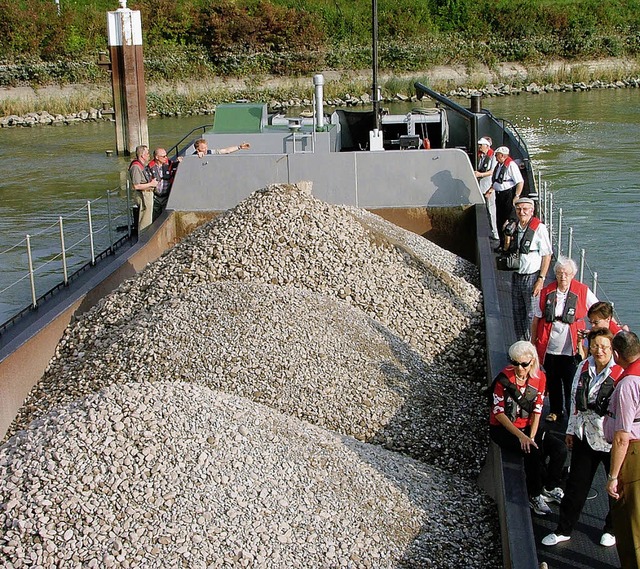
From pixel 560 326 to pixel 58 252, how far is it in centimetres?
1045

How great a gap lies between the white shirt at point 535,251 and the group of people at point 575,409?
0.76m

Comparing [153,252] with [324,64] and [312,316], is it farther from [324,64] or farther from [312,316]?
[324,64]

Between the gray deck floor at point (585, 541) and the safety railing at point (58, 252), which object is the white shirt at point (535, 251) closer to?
the gray deck floor at point (585, 541)

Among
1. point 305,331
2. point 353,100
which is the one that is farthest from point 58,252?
point 353,100

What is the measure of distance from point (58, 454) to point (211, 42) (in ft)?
126

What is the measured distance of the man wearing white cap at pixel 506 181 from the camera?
1068 cm

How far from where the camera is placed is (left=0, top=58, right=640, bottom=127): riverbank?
3516cm

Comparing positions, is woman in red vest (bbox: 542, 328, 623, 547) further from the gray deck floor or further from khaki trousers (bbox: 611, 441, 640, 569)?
khaki trousers (bbox: 611, 441, 640, 569)

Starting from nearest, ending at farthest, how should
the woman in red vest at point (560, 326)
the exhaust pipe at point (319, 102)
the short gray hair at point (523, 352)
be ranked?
the short gray hair at point (523, 352), the woman in red vest at point (560, 326), the exhaust pipe at point (319, 102)

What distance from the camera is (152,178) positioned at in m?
11.6

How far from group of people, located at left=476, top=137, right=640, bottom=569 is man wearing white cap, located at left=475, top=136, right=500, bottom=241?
4239 millimetres

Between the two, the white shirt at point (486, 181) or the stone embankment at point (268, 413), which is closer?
the stone embankment at point (268, 413)

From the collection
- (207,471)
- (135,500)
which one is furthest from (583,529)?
(135,500)

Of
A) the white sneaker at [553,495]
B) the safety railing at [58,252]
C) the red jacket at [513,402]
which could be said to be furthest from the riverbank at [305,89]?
the white sneaker at [553,495]
